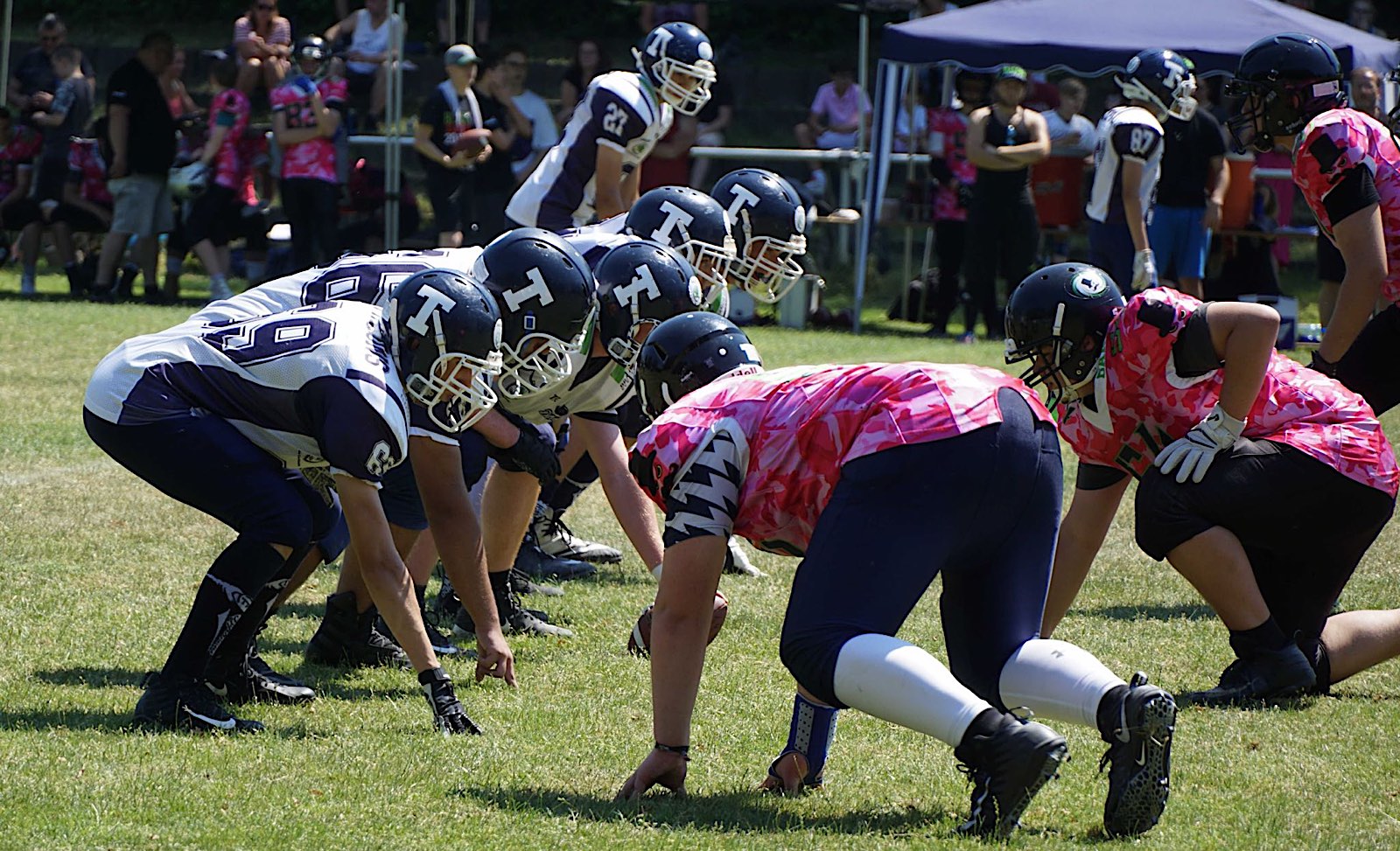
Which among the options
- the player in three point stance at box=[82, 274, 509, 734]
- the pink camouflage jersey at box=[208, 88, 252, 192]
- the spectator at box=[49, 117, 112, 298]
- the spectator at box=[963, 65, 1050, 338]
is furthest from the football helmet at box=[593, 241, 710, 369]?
the spectator at box=[49, 117, 112, 298]

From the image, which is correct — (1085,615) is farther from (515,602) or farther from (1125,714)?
(1125,714)

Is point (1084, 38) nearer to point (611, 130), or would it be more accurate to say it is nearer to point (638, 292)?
point (611, 130)

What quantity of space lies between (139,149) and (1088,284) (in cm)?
1231

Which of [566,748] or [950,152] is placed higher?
[950,152]

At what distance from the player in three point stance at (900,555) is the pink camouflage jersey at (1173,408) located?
107cm

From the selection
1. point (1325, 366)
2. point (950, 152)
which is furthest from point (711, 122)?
point (1325, 366)

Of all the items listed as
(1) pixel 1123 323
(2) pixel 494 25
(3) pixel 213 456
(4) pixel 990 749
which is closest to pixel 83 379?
(3) pixel 213 456

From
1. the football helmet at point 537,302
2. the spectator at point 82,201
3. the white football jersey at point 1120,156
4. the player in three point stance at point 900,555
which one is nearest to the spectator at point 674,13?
the spectator at point 82,201

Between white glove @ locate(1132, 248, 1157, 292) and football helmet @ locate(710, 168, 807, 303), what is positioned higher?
football helmet @ locate(710, 168, 807, 303)

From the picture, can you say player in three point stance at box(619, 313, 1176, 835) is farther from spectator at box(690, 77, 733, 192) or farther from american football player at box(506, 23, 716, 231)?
spectator at box(690, 77, 733, 192)

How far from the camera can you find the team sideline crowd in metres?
4.07

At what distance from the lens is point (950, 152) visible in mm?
15695

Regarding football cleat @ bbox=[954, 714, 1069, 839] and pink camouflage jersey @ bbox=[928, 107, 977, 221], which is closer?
football cleat @ bbox=[954, 714, 1069, 839]

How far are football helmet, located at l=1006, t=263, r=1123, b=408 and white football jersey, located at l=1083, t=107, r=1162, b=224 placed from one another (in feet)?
23.5
